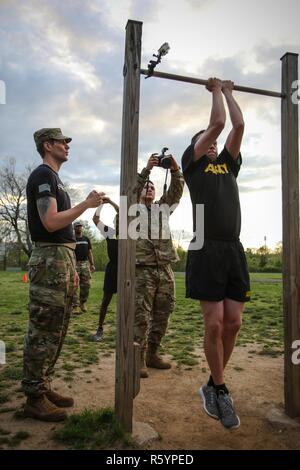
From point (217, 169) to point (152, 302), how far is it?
6.93 ft

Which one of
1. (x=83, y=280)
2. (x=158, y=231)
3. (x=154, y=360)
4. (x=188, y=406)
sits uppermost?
(x=158, y=231)

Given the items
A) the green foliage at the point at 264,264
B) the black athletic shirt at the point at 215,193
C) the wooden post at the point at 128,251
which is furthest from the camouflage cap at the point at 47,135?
the green foliage at the point at 264,264

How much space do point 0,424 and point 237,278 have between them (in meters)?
2.24

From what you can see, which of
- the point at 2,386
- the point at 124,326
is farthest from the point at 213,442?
the point at 2,386

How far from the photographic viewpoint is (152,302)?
484cm

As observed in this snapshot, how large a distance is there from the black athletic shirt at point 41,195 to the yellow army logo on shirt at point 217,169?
1.33 m

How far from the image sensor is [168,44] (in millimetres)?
3184

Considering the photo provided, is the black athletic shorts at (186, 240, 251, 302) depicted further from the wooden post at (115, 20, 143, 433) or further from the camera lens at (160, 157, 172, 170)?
the camera lens at (160, 157, 172, 170)

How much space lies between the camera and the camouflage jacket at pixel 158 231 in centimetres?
483

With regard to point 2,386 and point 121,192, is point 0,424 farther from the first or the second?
point 121,192

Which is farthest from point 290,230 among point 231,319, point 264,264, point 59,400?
point 264,264
